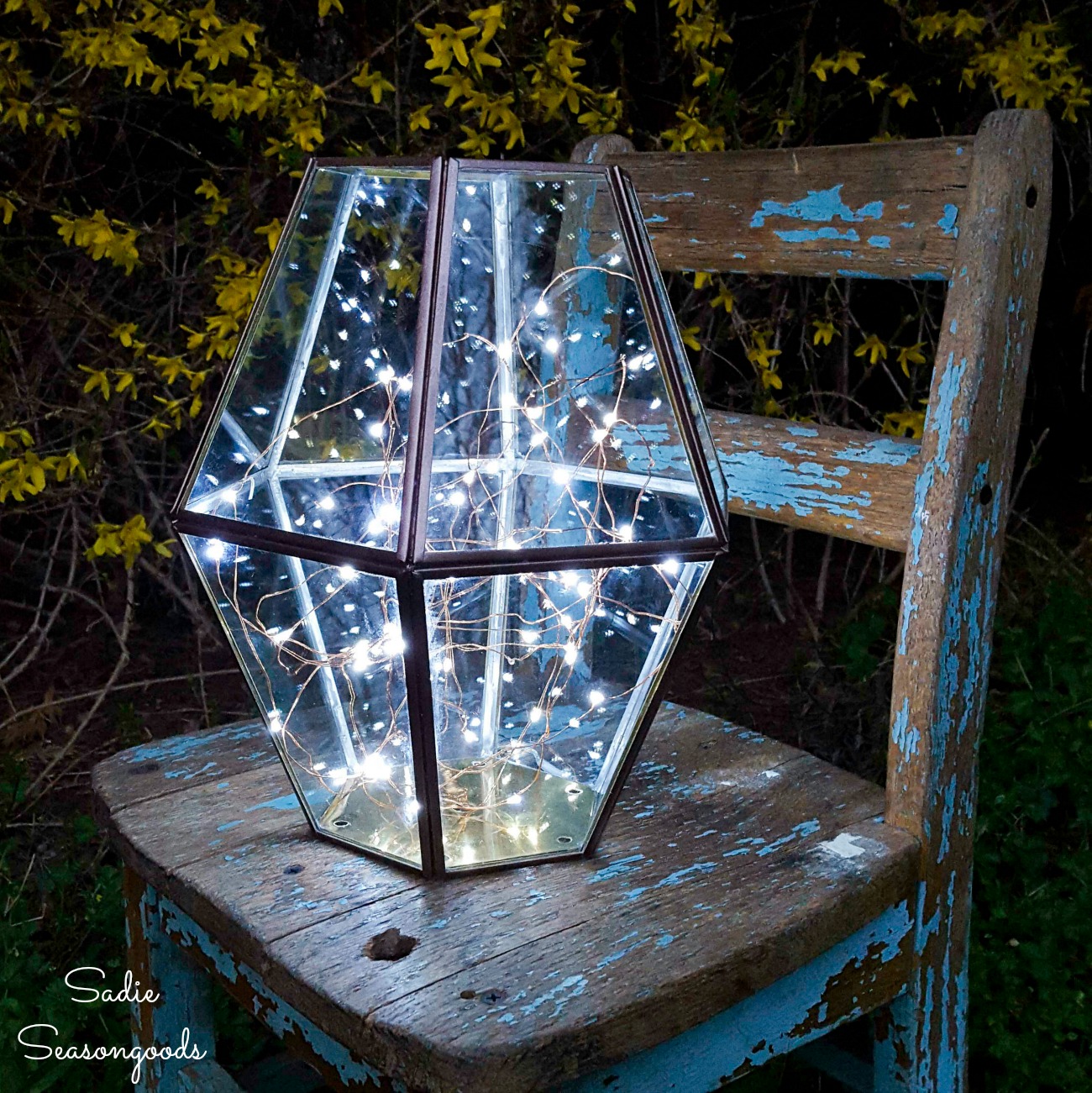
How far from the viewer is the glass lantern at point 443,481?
2.53 ft

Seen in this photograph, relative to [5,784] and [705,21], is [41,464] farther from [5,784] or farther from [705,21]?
[705,21]

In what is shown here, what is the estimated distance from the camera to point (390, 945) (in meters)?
0.76

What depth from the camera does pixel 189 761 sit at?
1067mm

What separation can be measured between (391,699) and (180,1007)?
0.44 meters

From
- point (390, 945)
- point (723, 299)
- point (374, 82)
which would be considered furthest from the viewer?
point (723, 299)

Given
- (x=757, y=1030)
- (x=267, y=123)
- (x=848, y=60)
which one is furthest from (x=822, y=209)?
(x=267, y=123)

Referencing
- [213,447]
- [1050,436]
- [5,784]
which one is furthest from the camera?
[1050,436]

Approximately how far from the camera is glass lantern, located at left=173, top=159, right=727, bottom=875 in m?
0.77

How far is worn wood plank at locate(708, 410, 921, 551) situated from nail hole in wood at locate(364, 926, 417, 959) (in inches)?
20.5

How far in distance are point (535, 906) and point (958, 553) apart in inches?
17.1

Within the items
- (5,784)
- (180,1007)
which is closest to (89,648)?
(5,784)

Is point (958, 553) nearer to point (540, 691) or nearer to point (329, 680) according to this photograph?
point (540, 691)

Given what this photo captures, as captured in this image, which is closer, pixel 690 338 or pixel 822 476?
pixel 822 476

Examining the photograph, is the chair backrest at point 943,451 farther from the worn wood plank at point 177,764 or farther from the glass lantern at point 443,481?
the worn wood plank at point 177,764
